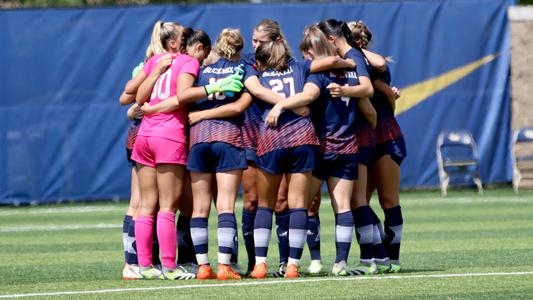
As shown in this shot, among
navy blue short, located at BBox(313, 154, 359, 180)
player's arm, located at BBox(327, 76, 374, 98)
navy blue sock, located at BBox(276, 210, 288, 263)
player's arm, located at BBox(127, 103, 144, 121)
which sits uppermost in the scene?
player's arm, located at BBox(327, 76, 374, 98)

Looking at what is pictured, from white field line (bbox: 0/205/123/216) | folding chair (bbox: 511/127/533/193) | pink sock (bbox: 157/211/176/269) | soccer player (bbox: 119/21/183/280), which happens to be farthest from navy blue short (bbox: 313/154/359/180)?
folding chair (bbox: 511/127/533/193)

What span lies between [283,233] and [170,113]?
1.41 m

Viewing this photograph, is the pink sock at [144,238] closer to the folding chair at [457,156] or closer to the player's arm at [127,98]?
the player's arm at [127,98]

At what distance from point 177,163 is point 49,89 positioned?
34.1 ft

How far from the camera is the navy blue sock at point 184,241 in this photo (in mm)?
10430

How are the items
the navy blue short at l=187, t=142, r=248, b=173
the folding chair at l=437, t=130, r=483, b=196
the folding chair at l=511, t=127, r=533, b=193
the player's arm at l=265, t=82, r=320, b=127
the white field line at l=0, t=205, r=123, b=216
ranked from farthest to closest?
the folding chair at l=511, t=127, r=533, b=193 < the folding chair at l=437, t=130, r=483, b=196 < the white field line at l=0, t=205, r=123, b=216 < the navy blue short at l=187, t=142, r=248, b=173 < the player's arm at l=265, t=82, r=320, b=127

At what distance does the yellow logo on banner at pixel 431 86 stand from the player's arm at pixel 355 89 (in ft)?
35.3

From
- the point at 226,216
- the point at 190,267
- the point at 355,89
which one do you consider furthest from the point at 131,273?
the point at 355,89

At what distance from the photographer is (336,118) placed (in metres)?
9.78

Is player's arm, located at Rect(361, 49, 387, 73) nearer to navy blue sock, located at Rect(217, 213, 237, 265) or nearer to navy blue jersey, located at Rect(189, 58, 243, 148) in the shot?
navy blue jersey, located at Rect(189, 58, 243, 148)

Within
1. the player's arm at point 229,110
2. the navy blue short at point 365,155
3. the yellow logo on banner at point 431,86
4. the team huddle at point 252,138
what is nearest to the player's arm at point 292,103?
the team huddle at point 252,138

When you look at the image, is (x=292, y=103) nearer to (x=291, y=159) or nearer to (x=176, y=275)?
(x=291, y=159)

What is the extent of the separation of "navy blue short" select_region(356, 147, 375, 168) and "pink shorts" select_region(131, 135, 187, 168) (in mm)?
1440

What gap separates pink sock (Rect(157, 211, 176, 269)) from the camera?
974 cm
